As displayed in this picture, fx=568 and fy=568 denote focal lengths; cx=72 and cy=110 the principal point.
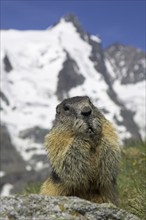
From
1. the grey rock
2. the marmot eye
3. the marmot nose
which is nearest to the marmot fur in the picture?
the marmot nose

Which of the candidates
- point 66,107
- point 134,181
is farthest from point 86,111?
point 134,181

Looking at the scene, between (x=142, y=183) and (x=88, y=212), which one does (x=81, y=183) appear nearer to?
(x=88, y=212)

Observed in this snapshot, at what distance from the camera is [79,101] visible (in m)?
7.36

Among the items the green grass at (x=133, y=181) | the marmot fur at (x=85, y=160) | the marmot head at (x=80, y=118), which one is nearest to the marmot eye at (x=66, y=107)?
the marmot head at (x=80, y=118)

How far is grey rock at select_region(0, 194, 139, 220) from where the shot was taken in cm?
518

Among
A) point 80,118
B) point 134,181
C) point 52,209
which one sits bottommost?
point 52,209

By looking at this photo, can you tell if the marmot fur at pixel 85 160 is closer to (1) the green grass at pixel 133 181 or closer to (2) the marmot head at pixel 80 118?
(2) the marmot head at pixel 80 118

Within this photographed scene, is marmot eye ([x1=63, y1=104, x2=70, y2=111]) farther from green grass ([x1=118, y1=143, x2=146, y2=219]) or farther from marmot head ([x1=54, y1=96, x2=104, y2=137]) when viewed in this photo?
green grass ([x1=118, y1=143, x2=146, y2=219])

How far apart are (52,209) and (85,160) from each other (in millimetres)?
1577

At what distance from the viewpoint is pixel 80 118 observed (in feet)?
23.0

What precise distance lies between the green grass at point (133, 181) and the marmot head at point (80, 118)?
1486 millimetres

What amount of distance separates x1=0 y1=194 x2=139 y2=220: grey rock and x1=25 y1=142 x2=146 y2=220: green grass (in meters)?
2.36

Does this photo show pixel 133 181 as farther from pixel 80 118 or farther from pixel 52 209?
pixel 52 209

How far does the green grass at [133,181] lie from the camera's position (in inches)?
334
